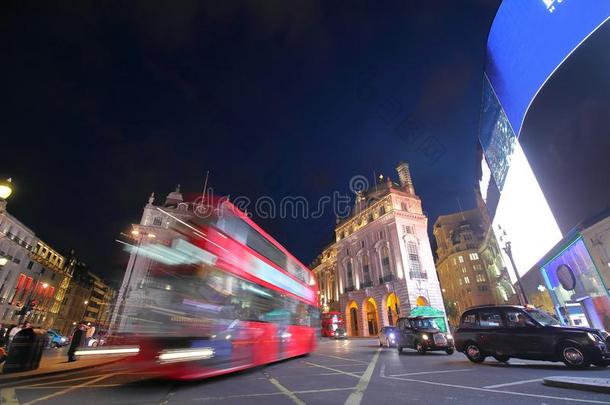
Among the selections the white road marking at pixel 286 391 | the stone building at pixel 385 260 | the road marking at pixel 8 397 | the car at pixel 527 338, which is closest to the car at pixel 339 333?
the stone building at pixel 385 260

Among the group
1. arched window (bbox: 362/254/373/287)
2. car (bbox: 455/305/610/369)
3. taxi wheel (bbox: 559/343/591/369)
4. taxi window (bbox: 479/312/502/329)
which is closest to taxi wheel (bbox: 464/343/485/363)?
car (bbox: 455/305/610/369)

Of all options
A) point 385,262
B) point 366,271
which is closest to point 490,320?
point 385,262

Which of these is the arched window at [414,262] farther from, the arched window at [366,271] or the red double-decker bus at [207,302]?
the red double-decker bus at [207,302]

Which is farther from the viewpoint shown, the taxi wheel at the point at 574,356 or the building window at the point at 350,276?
the building window at the point at 350,276

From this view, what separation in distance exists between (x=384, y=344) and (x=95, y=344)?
25.2m

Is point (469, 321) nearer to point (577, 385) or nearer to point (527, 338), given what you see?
point (527, 338)

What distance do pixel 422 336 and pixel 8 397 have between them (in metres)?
14.5

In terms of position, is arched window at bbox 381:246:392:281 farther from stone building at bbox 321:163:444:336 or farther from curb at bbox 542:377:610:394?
curb at bbox 542:377:610:394

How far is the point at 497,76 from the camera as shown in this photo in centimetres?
2119

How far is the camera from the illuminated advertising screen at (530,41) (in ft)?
46.4

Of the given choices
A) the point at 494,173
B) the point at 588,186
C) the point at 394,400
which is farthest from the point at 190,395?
the point at 494,173

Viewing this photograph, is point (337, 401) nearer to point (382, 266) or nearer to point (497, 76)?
point (497, 76)

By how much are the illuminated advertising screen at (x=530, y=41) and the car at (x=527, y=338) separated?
49.9 feet

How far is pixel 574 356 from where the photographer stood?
7609mm
